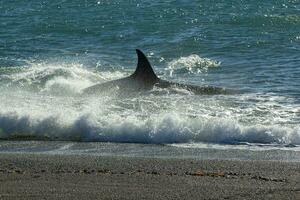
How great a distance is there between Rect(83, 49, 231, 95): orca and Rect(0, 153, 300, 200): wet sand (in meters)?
7.10

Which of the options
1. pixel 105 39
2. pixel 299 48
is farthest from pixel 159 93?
pixel 105 39

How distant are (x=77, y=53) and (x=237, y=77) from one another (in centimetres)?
711

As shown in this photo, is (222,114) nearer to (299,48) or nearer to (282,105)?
(282,105)

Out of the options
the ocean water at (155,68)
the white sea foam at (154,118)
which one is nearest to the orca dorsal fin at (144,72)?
the white sea foam at (154,118)

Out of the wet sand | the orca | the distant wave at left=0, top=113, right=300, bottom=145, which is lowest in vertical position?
the wet sand

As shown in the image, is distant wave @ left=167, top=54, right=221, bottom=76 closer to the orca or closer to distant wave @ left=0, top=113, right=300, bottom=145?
the orca

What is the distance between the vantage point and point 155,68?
74.1ft

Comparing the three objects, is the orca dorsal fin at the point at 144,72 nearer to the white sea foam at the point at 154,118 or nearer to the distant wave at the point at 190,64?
the white sea foam at the point at 154,118

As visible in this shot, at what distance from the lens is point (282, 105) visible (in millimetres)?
14883

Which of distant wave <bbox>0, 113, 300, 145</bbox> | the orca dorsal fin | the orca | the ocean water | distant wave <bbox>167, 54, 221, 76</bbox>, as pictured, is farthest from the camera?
distant wave <bbox>167, 54, 221, 76</bbox>

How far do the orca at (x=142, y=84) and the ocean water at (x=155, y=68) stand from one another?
1.31 ft

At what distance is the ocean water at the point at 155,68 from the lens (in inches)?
496

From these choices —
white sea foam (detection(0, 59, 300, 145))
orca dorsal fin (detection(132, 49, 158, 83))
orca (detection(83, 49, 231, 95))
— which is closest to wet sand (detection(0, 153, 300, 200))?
white sea foam (detection(0, 59, 300, 145))

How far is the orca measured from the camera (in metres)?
17.3
